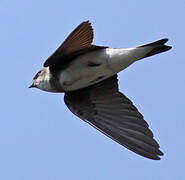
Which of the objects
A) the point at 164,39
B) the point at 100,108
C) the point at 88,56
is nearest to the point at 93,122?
the point at 100,108

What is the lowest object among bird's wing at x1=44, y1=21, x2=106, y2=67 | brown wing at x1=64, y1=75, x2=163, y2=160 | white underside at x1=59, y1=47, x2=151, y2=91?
brown wing at x1=64, y1=75, x2=163, y2=160

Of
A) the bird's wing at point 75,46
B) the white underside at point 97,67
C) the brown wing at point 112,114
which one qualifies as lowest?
the brown wing at point 112,114

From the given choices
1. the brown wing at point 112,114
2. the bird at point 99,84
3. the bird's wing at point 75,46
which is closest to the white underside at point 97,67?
the bird at point 99,84

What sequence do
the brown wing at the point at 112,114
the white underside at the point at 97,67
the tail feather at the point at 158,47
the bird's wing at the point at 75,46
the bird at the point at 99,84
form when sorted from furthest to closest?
the brown wing at the point at 112,114, the white underside at the point at 97,67, the bird at the point at 99,84, the tail feather at the point at 158,47, the bird's wing at the point at 75,46

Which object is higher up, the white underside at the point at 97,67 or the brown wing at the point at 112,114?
the white underside at the point at 97,67

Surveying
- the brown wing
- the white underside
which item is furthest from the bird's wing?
the brown wing

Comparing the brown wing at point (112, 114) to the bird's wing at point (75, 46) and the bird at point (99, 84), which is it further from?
the bird's wing at point (75, 46)

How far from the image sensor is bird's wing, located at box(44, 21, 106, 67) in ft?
23.4

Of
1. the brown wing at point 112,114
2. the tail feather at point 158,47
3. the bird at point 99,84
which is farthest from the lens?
the brown wing at point 112,114

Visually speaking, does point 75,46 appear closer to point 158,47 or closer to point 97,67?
point 97,67

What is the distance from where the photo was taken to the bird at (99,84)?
750 cm

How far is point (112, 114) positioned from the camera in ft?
27.3

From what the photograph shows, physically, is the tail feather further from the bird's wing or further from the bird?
the bird's wing

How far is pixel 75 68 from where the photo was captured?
314 inches
